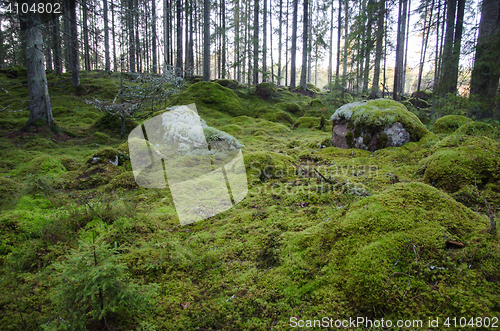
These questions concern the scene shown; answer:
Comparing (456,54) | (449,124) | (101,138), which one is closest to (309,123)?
(456,54)

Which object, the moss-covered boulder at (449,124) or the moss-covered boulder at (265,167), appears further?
the moss-covered boulder at (449,124)

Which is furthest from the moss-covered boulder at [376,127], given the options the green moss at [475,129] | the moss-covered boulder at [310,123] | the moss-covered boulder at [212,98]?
the moss-covered boulder at [212,98]

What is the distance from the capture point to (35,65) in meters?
8.76

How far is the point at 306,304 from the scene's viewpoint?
6.54 ft

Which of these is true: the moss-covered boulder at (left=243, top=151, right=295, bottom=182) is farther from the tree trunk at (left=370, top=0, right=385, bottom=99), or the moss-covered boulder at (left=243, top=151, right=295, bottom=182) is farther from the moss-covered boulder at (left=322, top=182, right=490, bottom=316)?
the tree trunk at (left=370, top=0, right=385, bottom=99)

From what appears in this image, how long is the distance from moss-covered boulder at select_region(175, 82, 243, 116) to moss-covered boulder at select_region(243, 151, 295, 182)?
9685 mm

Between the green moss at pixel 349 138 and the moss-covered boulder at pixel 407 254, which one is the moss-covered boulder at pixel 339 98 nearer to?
the green moss at pixel 349 138

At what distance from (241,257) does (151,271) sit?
3.40ft

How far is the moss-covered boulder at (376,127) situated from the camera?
640cm

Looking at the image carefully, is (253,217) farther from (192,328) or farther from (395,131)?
(395,131)

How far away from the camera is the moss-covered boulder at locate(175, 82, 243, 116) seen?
1494 centimetres

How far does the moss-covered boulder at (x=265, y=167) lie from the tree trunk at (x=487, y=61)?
7.64 meters

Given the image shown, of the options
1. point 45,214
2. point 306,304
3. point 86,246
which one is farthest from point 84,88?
point 306,304

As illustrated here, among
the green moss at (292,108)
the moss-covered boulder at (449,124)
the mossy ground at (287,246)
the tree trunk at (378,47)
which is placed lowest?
the mossy ground at (287,246)
